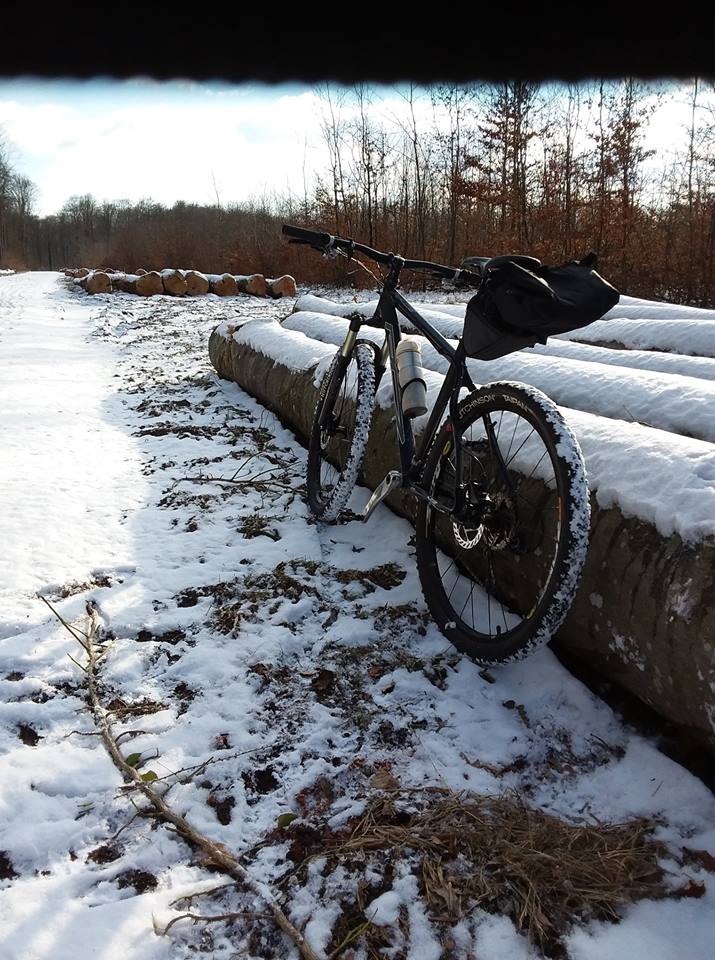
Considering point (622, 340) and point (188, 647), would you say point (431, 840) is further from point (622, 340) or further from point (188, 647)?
point (622, 340)

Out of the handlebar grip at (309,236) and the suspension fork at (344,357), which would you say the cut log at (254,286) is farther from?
the handlebar grip at (309,236)

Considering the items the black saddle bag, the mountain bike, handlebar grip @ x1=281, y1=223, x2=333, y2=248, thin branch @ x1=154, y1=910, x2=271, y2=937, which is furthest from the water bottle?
thin branch @ x1=154, y1=910, x2=271, y2=937

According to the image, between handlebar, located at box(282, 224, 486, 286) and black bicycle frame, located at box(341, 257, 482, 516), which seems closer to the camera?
black bicycle frame, located at box(341, 257, 482, 516)

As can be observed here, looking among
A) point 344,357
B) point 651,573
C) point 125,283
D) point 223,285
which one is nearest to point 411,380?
point 344,357

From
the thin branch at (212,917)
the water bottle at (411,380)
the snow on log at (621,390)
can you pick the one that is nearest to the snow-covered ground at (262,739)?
the thin branch at (212,917)

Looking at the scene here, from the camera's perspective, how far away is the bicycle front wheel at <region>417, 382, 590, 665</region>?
1.92 meters

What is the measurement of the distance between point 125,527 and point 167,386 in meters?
3.85

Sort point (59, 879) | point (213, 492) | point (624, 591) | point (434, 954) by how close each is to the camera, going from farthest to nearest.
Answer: point (213, 492), point (624, 591), point (59, 879), point (434, 954)

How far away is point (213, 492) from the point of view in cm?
394

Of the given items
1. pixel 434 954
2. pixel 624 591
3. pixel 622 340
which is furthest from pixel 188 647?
pixel 622 340

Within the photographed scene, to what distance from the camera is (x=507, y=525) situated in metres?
2.25

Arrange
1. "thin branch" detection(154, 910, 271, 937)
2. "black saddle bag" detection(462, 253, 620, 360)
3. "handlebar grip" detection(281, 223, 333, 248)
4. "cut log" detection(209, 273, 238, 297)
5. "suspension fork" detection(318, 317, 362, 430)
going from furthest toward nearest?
"cut log" detection(209, 273, 238, 297), "suspension fork" detection(318, 317, 362, 430), "handlebar grip" detection(281, 223, 333, 248), "black saddle bag" detection(462, 253, 620, 360), "thin branch" detection(154, 910, 271, 937)

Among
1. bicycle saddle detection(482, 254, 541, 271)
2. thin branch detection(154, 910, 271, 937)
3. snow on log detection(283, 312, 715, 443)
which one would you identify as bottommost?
thin branch detection(154, 910, 271, 937)

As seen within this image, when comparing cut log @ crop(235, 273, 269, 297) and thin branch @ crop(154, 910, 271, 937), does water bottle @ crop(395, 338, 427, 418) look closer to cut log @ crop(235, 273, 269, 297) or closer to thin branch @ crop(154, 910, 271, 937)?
thin branch @ crop(154, 910, 271, 937)
